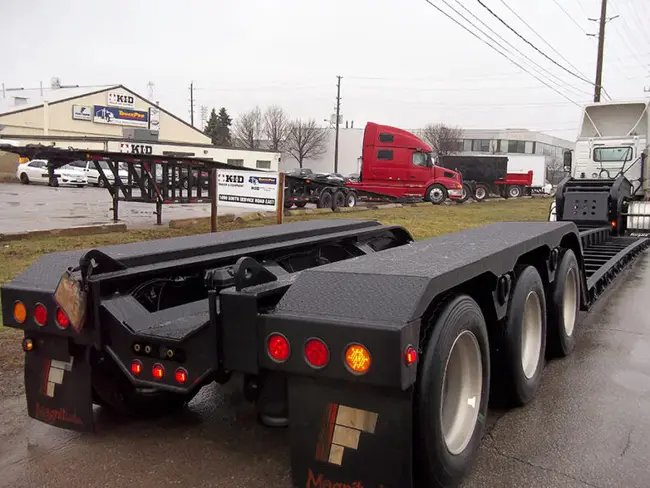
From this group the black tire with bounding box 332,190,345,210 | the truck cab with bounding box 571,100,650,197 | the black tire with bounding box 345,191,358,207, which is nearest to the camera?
the truck cab with bounding box 571,100,650,197

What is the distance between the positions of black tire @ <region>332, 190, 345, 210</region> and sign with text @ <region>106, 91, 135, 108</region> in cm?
3802

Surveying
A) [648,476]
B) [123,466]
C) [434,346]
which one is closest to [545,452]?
[648,476]

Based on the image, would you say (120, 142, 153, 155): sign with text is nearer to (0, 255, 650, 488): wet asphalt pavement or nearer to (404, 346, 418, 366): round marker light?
(0, 255, 650, 488): wet asphalt pavement

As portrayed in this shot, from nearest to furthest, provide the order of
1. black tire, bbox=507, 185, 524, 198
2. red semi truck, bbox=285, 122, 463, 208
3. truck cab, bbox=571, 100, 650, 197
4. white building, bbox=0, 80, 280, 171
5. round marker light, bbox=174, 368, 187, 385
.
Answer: round marker light, bbox=174, 368, 187, 385
truck cab, bbox=571, 100, 650, 197
red semi truck, bbox=285, 122, 463, 208
black tire, bbox=507, 185, 524, 198
white building, bbox=0, 80, 280, 171

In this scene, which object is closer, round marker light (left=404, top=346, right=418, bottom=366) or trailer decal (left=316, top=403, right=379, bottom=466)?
round marker light (left=404, top=346, right=418, bottom=366)

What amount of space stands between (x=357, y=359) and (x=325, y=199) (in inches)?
737

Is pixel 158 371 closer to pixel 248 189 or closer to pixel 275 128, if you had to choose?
pixel 248 189

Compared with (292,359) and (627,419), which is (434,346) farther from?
(627,419)

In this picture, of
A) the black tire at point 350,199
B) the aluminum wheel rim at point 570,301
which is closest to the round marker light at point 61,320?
the aluminum wheel rim at point 570,301

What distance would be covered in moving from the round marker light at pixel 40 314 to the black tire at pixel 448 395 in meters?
2.00

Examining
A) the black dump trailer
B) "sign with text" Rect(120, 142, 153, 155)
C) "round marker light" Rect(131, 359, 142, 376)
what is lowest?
"round marker light" Rect(131, 359, 142, 376)

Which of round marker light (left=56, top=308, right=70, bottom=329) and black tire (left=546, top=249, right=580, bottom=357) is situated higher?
round marker light (left=56, top=308, right=70, bottom=329)

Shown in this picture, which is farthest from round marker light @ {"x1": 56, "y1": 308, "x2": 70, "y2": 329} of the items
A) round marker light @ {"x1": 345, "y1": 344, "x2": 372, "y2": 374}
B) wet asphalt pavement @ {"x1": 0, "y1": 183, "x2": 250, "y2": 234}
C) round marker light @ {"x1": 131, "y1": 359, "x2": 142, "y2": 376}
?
wet asphalt pavement @ {"x1": 0, "y1": 183, "x2": 250, "y2": 234}

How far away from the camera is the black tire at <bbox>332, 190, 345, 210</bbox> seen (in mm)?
21028
